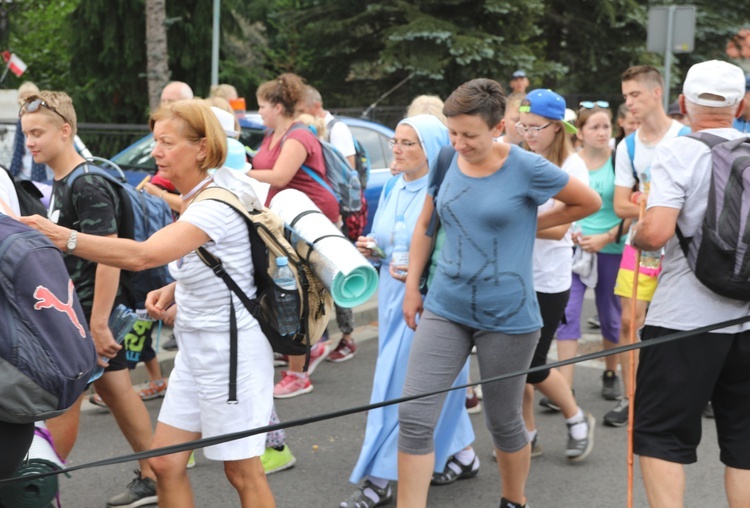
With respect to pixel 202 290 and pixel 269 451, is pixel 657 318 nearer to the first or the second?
pixel 202 290

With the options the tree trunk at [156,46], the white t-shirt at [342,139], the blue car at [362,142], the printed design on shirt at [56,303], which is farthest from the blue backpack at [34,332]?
the tree trunk at [156,46]

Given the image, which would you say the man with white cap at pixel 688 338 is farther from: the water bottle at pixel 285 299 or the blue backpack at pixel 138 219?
the blue backpack at pixel 138 219

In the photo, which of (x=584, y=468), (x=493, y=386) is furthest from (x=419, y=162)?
(x=584, y=468)

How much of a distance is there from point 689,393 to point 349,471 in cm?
221

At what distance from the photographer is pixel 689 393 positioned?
12.0 ft

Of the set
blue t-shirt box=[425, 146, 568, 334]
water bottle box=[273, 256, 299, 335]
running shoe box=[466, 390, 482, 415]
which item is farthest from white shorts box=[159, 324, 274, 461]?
running shoe box=[466, 390, 482, 415]

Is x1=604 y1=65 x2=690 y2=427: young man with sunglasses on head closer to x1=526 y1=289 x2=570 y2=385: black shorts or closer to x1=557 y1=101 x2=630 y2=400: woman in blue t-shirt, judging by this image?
x1=557 y1=101 x2=630 y2=400: woman in blue t-shirt

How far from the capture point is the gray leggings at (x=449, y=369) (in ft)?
13.3

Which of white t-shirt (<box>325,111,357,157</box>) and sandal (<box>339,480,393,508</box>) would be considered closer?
sandal (<box>339,480,393,508</box>)

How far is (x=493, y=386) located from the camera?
4.14 metres

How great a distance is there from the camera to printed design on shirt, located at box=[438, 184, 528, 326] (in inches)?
159

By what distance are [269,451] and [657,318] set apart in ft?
7.79

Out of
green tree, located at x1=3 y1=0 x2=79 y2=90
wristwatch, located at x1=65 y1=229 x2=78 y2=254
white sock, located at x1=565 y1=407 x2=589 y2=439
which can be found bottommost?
green tree, located at x1=3 y1=0 x2=79 y2=90

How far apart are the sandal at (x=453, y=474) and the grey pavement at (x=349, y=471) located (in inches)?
1.4
